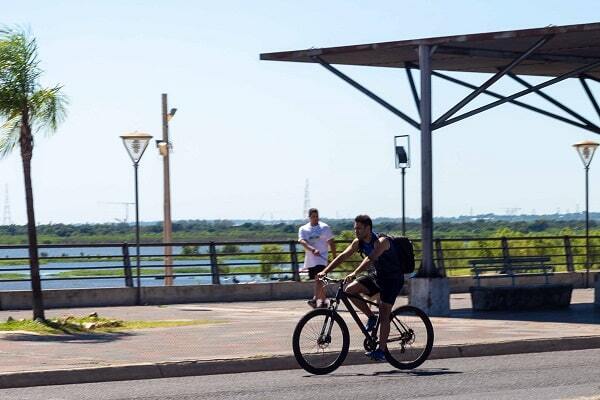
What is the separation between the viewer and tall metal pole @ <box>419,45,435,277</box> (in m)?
22.3

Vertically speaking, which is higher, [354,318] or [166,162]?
[166,162]

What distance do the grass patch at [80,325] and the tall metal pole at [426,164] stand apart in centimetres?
385

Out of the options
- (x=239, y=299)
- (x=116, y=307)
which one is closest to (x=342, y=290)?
(x=116, y=307)

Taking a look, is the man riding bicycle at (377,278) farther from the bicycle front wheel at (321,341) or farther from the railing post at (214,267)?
the railing post at (214,267)

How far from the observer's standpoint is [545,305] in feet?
77.7

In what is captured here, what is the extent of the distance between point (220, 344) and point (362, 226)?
3.01 meters

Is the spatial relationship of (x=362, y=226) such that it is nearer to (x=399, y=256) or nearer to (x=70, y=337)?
(x=399, y=256)

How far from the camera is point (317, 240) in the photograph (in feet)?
75.7

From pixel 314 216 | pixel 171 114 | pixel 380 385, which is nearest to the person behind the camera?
pixel 380 385

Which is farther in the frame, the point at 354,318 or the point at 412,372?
the point at 412,372

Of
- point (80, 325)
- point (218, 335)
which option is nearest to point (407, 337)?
point (218, 335)

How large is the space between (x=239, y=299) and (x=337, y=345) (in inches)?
540

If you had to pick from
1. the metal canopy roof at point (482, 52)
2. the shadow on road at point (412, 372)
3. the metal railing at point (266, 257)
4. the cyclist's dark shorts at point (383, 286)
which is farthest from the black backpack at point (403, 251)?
the metal railing at point (266, 257)

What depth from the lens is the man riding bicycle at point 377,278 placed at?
50.0 feet
